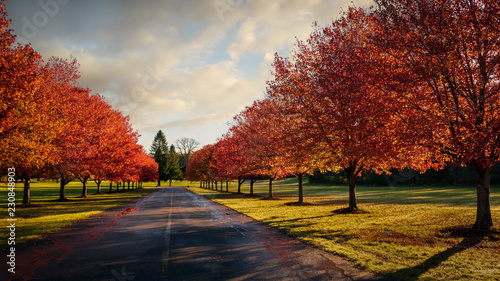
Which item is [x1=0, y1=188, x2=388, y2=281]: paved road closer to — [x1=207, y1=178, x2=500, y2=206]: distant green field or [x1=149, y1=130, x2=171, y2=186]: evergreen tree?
[x1=207, y1=178, x2=500, y2=206]: distant green field

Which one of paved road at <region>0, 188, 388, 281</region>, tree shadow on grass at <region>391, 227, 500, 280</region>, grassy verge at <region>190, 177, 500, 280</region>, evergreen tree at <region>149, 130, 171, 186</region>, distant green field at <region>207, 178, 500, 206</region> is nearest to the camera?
paved road at <region>0, 188, 388, 281</region>

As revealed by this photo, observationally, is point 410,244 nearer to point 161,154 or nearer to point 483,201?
point 483,201

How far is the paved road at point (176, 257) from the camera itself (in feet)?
21.1

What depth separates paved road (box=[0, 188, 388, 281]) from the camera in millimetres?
6426

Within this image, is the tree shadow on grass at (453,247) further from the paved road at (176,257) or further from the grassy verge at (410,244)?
the paved road at (176,257)

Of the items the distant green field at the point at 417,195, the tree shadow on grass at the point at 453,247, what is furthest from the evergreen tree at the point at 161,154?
the tree shadow on grass at the point at 453,247

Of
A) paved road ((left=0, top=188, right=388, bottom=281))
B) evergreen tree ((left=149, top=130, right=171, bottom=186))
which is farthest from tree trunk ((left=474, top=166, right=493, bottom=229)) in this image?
evergreen tree ((left=149, top=130, right=171, bottom=186))

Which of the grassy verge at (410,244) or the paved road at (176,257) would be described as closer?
the paved road at (176,257)

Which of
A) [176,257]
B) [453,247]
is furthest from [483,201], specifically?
[176,257]

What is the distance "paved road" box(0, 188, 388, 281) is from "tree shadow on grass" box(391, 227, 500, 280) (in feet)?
3.28

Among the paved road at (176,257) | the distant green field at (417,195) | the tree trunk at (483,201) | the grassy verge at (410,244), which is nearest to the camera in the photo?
the paved road at (176,257)

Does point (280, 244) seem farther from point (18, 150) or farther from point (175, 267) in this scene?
point (18, 150)

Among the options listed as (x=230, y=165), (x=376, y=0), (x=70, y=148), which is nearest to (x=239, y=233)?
(x=376, y=0)

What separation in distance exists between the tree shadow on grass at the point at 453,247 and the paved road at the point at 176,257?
1001 mm
